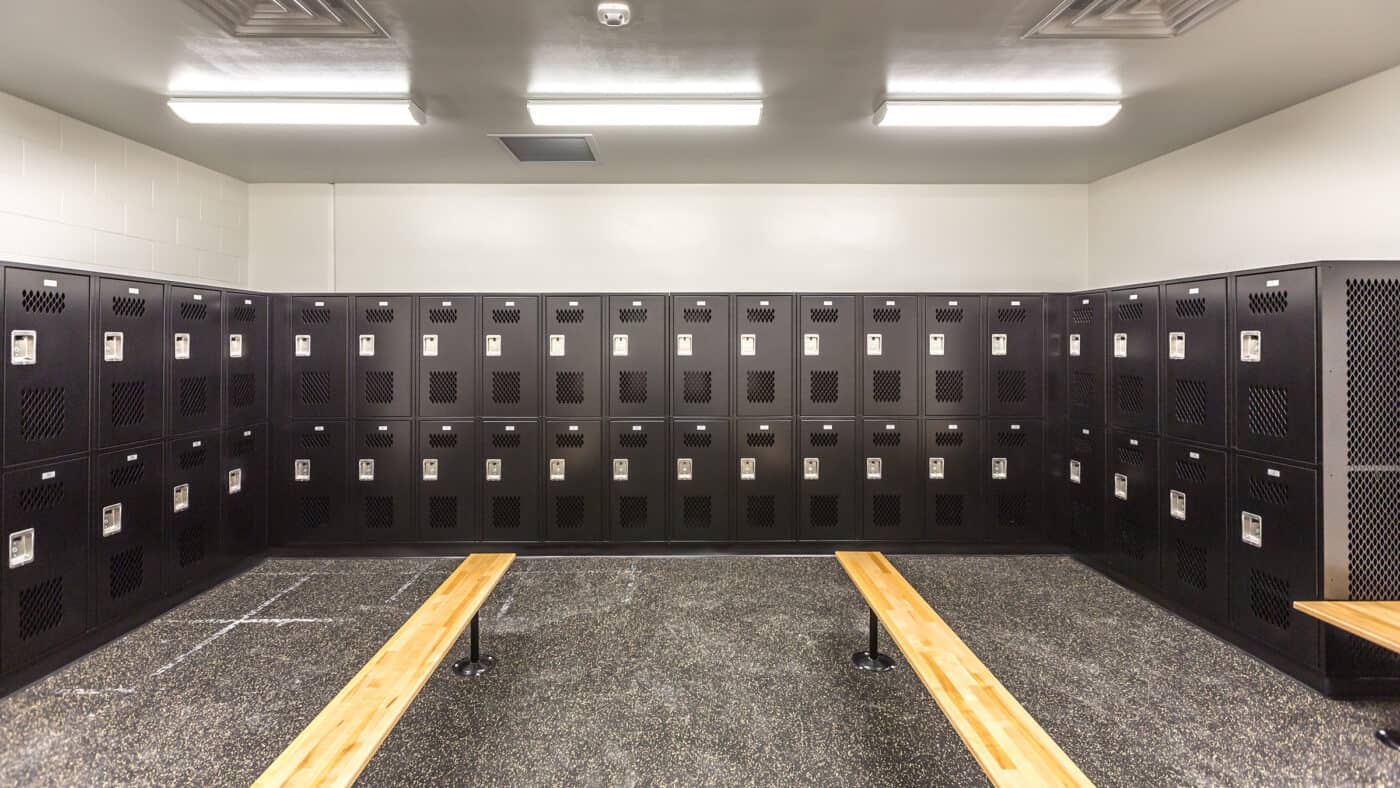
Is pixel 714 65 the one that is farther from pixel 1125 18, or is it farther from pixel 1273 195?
pixel 1273 195

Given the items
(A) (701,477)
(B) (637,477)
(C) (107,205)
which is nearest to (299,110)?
(C) (107,205)

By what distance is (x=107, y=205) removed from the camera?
11.4 feet

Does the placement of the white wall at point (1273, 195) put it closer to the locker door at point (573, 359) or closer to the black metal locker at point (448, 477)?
the locker door at point (573, 359)

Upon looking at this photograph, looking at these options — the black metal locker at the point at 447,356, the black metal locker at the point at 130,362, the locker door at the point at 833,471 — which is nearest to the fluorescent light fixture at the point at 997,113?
the locker door at the point at 833,471

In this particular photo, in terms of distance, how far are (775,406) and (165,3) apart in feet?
11.9

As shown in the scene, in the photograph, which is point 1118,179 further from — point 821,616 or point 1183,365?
point 821,616

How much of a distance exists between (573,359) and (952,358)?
278cm

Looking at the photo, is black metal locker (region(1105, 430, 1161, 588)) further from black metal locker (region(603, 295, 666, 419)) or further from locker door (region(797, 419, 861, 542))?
black metal locker (region(603, 295, 666, 419))

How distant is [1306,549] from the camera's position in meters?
2.53

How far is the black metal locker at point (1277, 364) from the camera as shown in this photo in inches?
99.0

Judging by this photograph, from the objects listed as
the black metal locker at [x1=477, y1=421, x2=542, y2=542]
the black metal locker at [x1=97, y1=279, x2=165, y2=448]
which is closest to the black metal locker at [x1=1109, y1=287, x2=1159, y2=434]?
the black metal locker at [x1=477, y1=421, x2=542, y2=542]

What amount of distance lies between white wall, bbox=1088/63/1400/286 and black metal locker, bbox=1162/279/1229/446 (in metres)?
0.70

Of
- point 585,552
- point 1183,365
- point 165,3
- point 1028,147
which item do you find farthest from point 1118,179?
point 165,3

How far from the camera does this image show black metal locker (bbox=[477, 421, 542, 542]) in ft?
13.6
